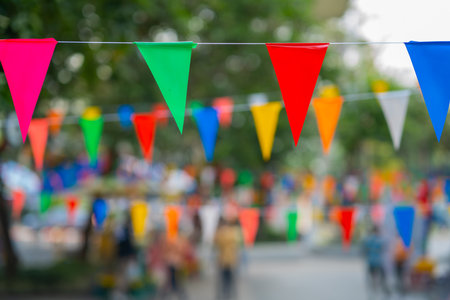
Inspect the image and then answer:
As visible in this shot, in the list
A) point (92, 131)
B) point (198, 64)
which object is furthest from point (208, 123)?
point (198, 64)

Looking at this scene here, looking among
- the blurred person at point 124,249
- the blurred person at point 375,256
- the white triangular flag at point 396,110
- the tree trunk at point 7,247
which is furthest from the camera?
the tree trunk at point 7,247

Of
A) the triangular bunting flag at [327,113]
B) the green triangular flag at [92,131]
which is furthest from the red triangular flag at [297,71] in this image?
the green triangular flag at [92,131]

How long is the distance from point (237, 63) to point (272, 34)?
1307 millimetres

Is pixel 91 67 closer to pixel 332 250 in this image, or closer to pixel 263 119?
pixel 263 119

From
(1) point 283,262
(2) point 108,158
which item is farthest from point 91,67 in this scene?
(1) point 283,262

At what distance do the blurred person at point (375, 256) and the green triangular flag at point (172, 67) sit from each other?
6.11 metres

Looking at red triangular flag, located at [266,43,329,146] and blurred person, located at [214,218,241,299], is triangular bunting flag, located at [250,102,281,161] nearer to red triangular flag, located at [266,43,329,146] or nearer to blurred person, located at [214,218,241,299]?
red triangular flag, located at [266,43,329,146]

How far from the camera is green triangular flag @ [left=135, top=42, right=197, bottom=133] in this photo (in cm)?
439

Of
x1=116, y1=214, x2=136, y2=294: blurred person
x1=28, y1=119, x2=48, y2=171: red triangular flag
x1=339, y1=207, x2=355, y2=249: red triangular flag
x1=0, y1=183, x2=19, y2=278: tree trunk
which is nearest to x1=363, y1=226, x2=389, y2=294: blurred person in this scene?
x1=339, y1=207, x2=355, y2=249: red triangular flag

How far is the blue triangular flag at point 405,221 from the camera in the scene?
781 cm

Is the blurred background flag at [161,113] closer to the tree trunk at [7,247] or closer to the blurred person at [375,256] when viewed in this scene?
the tree trunk at [7,247]

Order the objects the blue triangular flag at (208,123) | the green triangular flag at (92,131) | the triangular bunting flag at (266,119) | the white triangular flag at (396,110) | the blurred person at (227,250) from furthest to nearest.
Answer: the blurred person at (227,250)
the green triangular flag at (92,131)
the blue triangular flag at (208,123)
the triangular bunting flag at (266,119)
the white triangular flag at (396,110)

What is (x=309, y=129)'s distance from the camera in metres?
17.8

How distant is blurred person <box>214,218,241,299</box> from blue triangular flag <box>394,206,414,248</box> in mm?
2918
